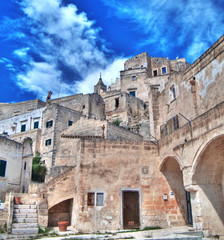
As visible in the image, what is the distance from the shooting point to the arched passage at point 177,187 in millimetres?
13992

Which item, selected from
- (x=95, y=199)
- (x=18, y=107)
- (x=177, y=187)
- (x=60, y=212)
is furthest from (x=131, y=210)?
(x=18, y=107)

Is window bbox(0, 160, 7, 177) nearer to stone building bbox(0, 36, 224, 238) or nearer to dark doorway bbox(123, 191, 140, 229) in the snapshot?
stone building bbox(0, 36, 224, 238)

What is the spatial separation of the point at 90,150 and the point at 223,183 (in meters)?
6.81

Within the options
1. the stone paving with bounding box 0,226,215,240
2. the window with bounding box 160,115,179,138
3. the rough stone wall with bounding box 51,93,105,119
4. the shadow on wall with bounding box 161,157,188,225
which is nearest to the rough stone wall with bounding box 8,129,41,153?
the rough stone wall with bounding box 51,93,105,119

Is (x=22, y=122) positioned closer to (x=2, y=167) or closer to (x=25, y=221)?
(x=2, y=167)

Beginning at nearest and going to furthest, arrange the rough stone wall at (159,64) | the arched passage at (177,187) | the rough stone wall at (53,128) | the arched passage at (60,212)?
1. the arched passage at (177,187)
2. the arched passage at (60,212)
3. the rough stone wall at (53,128)
4. the rough stone wall at (159,64)

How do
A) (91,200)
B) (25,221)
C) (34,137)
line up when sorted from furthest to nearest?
(34,137)
(91,200)
(25,221)

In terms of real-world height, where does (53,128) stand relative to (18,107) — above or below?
below

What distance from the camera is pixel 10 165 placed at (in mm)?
21250

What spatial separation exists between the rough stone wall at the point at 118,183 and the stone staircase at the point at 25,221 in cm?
217

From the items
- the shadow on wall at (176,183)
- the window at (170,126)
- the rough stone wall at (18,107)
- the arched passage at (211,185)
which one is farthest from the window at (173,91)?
the rough stone wall at (18,107)

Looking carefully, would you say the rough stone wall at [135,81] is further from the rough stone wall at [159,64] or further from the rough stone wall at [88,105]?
the rough stone wall at [88,105]

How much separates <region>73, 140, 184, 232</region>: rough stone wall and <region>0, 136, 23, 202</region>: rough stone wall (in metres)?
9.79

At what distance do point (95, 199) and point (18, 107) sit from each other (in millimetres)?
42447
